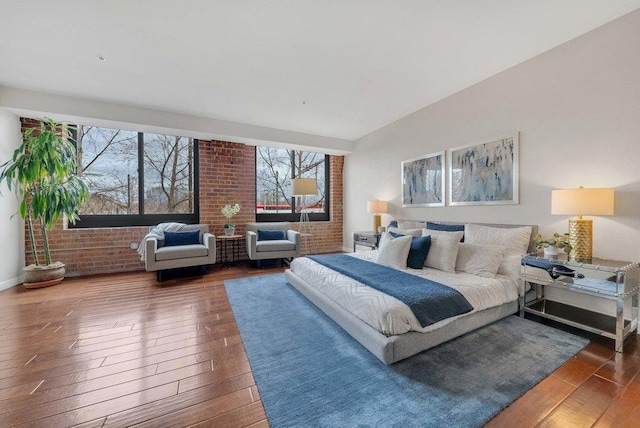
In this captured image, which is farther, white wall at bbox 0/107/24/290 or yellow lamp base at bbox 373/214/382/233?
yellow lamp base at bbox 373/214/382/233

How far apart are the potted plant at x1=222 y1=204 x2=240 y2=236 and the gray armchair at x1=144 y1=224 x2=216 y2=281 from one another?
454 mm

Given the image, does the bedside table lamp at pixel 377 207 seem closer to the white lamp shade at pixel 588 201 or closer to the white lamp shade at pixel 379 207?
the white lamp shade at pixel 379 207

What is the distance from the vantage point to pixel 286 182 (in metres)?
6.01

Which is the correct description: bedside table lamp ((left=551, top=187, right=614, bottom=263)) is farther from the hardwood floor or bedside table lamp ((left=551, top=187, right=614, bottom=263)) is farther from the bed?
the hardwood floor

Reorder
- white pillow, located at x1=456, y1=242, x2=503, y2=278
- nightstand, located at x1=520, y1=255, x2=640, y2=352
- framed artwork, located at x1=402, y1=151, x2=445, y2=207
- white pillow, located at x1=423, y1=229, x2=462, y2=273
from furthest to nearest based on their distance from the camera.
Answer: framed artwork, located at x1=402, y1=151, x2=445, y2=207
white pillow, located at x1=423, y1=229, x2=462, y2=273
white pillow, located at x1=456, y1=242, x2=503, y2=278
nightstand, located at x1=520, y1=255, x2=640, y2=352

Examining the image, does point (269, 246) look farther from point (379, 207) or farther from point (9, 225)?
point (9, 225)

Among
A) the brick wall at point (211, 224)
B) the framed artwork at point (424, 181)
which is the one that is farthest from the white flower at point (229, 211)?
the framed artwork at point (424, 181)

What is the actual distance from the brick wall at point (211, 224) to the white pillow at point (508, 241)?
3.57 metres

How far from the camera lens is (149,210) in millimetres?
4785

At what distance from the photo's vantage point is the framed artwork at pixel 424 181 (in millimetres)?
3883

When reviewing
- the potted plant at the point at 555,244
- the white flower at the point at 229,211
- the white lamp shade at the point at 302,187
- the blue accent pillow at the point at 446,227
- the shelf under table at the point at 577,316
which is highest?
the white lamp shade at the point at 302,187

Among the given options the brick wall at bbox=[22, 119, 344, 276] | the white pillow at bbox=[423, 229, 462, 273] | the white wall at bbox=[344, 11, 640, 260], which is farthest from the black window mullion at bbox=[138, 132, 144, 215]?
the white wall at bbox=[344, 11, 640, 260]

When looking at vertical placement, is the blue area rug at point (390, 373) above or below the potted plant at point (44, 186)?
below

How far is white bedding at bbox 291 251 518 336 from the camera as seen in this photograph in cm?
183
